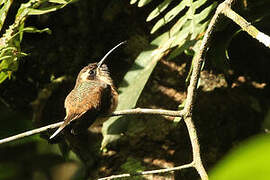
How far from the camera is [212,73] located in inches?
130

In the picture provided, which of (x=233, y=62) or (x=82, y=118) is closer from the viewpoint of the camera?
(x=82, y=118)

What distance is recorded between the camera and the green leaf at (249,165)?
0.88ft

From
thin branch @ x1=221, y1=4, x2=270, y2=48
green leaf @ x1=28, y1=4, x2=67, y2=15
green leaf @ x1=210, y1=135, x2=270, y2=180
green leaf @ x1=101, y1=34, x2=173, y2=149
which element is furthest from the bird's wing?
green leaf @ x1=210, y1=135, x2=270, y2=180

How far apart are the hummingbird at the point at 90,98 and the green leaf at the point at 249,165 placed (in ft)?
6.48

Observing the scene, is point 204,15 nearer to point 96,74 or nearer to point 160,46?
point 160,46

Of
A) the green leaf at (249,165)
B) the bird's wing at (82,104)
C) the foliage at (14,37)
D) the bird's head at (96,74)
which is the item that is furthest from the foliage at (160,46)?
the green leaf at (249,165)

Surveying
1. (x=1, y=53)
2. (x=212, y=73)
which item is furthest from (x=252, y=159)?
(x=212, y=73)

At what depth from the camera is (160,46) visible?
2.90m

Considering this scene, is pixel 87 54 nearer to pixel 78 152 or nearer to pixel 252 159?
pixel 78 152

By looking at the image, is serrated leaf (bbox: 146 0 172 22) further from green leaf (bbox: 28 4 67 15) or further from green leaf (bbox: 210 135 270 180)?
green leaf (bbox: 210 135 270 180)

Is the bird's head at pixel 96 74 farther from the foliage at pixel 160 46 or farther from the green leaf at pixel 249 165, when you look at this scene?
the green leaf at pixel 249 165

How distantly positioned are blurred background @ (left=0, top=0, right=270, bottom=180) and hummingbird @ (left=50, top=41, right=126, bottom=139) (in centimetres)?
10

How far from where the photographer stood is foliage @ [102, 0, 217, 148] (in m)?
2.62

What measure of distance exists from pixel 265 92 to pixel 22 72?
216cm
